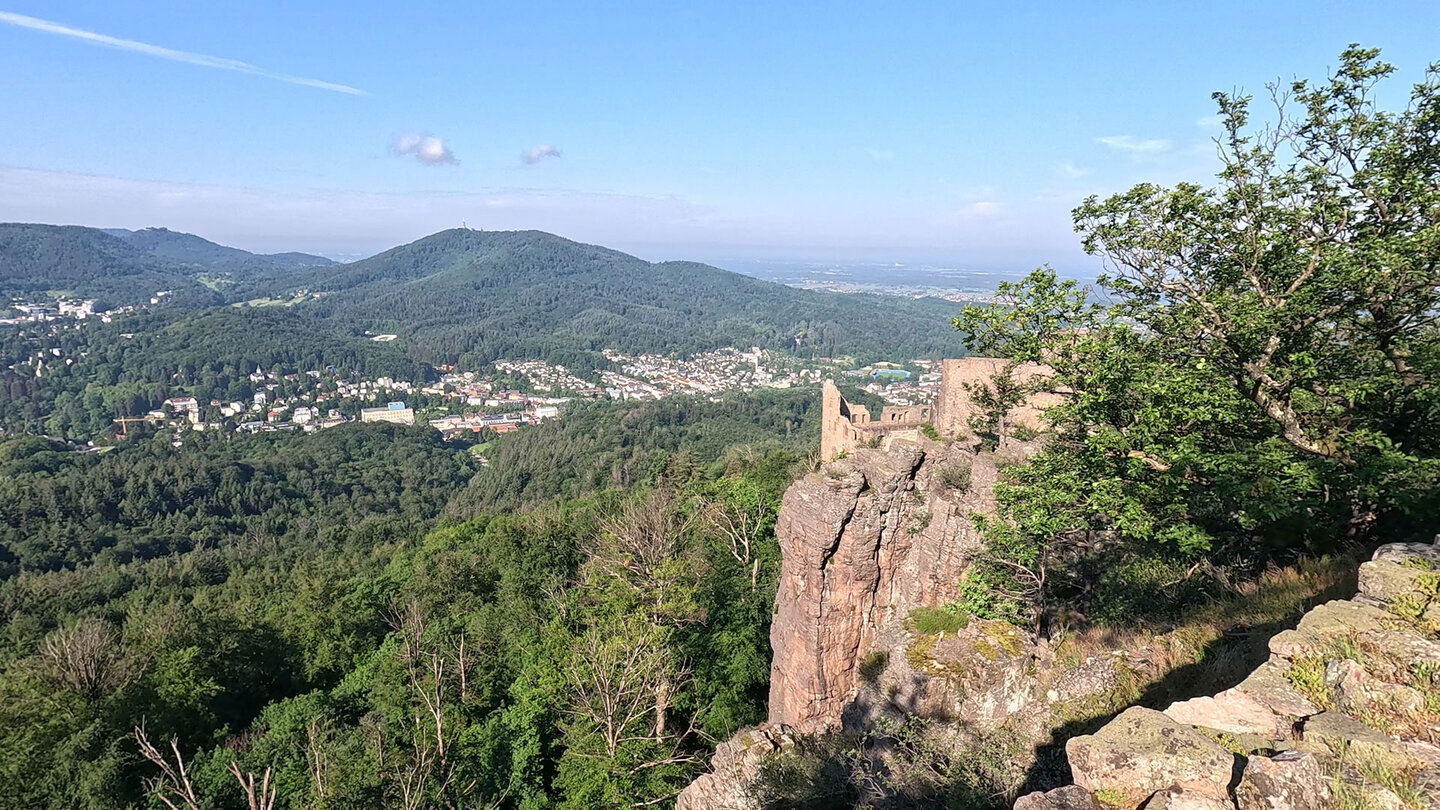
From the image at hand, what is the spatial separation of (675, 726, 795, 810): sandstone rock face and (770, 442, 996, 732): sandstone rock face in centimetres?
148

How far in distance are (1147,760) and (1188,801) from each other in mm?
281

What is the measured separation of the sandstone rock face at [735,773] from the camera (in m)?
12.1

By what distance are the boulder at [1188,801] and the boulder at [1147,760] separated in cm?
3

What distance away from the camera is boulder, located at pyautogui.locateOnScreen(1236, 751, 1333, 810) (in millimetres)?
3828

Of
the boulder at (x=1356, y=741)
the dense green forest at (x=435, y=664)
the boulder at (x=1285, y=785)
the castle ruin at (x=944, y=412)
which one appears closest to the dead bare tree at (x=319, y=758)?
the dense green forest at (x=435, y=664)

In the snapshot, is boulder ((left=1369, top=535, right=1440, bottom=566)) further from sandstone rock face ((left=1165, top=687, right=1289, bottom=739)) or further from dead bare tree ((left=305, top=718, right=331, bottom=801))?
dead bare tree ((left=305, top=718, right=331, bottom=801))

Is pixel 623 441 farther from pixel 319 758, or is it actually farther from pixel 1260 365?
pixel 1260 365

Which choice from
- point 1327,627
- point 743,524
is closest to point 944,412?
point 743,524

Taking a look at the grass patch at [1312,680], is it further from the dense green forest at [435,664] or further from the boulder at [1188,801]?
the dense green forest at [435,664]

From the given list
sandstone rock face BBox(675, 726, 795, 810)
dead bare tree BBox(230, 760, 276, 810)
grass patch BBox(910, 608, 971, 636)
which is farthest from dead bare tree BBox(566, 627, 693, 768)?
grass patch BBox(910, 608, 971, 636)

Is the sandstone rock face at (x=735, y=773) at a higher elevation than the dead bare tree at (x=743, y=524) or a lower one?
higher

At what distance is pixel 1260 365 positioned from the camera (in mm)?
9031

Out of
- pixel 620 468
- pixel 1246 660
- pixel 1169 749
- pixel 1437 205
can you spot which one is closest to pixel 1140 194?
pixel 1437 205

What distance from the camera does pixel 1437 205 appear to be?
319 inches
